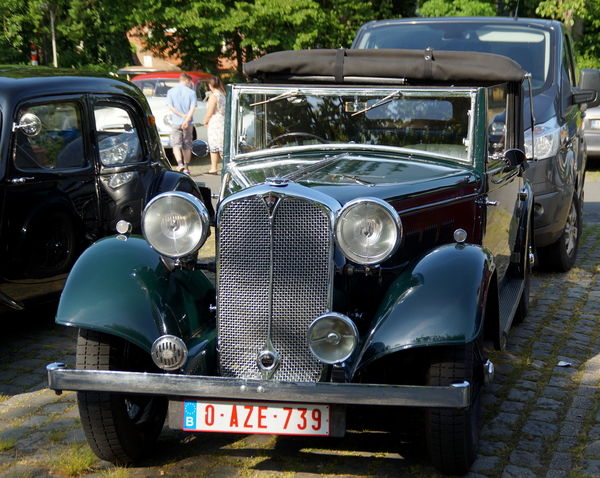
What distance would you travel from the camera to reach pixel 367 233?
3.38 meters

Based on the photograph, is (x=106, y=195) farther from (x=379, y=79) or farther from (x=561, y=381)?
(x=561, y=381)

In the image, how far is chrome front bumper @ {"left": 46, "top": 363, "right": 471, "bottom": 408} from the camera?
306cm

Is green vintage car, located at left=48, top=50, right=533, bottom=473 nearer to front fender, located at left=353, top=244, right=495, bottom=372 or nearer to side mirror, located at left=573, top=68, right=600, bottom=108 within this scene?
front fender, located at left=353, top=244, right=495, bottom=372

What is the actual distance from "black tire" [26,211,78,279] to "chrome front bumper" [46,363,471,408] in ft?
7.66

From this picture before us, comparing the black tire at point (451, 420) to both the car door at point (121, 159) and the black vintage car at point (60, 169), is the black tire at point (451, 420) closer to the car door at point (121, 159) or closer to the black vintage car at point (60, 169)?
the black vintage car at point (60, 169)

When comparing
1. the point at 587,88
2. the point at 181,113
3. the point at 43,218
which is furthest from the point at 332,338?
the point at 181,113

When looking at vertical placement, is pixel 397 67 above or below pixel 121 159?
above

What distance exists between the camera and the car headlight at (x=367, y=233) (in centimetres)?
333

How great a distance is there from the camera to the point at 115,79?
6.66 meters

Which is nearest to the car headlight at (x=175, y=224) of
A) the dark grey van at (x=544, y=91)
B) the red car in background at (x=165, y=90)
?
the dark grey van at (x=544, y=91)

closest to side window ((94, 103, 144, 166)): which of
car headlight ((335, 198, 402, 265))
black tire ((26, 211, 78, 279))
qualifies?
black tire ((26, 211, 78, 279))

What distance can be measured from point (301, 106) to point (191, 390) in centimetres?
209

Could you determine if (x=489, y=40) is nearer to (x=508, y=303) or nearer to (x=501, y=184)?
(x=501, y=184)

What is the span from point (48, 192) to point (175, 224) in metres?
2.37
